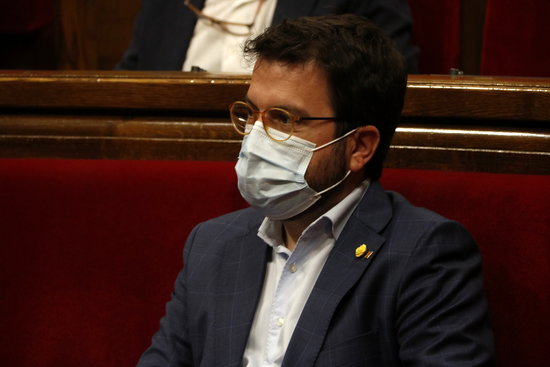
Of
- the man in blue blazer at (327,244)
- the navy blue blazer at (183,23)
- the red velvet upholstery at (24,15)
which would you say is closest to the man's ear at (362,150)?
the man in blue blazer at (327,244)

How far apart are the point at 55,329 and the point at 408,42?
0.58 metres

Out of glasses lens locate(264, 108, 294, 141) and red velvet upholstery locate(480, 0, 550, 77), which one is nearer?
glasses lens locate(264, 108, 294, 141)

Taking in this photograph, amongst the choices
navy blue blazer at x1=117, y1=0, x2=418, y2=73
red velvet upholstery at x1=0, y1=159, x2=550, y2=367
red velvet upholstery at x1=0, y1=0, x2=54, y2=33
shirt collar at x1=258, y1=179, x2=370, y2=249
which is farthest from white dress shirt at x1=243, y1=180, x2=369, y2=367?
red velvet upholstery at x1=0, y1=0, x2=54, y2=33

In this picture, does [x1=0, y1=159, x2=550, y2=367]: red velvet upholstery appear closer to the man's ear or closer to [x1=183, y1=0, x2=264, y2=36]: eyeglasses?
the man's ear

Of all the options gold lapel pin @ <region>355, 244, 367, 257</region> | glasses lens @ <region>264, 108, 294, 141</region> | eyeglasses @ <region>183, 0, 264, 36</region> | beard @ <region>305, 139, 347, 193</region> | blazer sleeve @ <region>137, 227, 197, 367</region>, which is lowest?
blazer sleeve @ <region>137, 227, 197, 367</region>

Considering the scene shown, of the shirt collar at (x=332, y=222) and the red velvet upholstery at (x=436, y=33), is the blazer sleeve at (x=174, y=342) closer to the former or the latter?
the shirt collar at (x=332, y=222)

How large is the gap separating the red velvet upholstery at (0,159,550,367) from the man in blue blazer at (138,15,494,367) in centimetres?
10

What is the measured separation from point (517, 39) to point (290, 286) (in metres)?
0.59

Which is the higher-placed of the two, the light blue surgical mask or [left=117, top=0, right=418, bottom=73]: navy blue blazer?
the light blue surgical mask

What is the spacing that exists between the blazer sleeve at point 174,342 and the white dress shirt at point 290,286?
0.07 m

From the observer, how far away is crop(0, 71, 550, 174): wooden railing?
752mm

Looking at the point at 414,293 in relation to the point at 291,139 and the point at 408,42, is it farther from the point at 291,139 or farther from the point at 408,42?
the point at 408,42

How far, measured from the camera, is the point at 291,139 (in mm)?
653

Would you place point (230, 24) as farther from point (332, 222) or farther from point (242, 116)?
point (332, 222)
